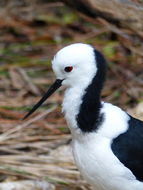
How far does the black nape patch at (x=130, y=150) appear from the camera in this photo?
3152 millimetres

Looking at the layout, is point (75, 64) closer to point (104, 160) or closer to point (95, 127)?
point (95, 127)

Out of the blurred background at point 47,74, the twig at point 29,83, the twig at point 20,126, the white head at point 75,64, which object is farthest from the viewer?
the twig at point 29,83

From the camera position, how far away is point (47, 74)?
16.7 ft

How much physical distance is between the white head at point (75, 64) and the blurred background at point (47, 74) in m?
0.96

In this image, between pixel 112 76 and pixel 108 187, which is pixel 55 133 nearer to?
pixel 112 76

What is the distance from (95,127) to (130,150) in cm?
23

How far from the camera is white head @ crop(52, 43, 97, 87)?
3.07m

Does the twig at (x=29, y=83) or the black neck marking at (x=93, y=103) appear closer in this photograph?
the black neck marking at (x=93, y=103)

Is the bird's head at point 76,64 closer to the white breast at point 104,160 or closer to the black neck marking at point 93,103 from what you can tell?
the black neck marking at point 93,103

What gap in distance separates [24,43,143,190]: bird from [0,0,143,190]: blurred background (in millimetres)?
791

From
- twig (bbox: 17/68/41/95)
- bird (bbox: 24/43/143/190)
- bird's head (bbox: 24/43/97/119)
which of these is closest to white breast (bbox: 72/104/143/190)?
bird (bbox: 24/43/143/190)

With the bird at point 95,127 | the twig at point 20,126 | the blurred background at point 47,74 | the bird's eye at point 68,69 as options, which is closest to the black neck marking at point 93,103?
the bird at point 95,127

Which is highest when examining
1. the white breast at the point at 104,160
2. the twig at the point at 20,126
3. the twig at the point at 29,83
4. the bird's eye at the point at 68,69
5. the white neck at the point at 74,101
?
the bird's eye at the point at 68,69

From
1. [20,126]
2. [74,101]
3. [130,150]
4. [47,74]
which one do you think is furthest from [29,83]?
[130,150]
